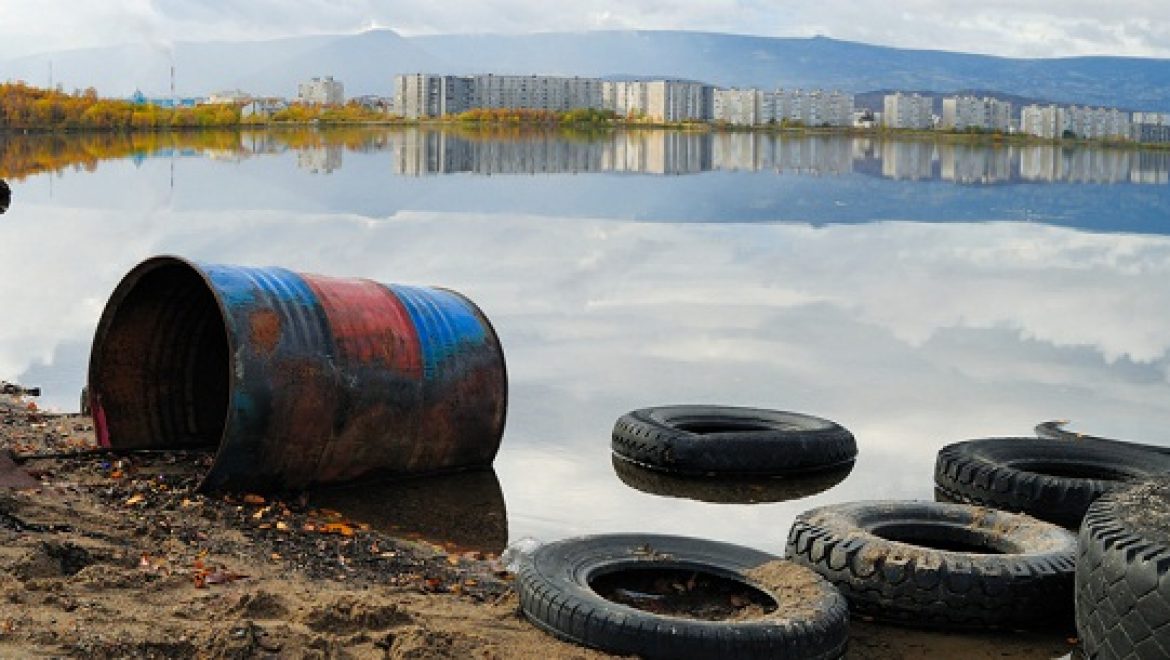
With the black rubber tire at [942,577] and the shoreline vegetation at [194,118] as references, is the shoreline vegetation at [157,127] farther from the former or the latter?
the black rubber tire at [942,577]

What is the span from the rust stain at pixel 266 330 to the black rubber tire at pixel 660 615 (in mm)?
2265

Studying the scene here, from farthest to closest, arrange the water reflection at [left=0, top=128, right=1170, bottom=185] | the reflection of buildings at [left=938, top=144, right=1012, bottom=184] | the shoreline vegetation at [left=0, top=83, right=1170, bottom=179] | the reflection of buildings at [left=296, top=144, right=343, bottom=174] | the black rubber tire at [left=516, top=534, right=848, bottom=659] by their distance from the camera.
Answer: the shoreline vegetation at [left=0, top=83, right=1170, bottom=179] < the reflection of buildings at [left=938, top=144, right=1012, bottom=184] < the water reflection at [left=0, top=128, right=1170, bottom=185] < the reflection of buildings at [left=296, top=144, right=343, bottom=174] < the black rubber tire at [left=516, top=534, right=848, bottom=659]

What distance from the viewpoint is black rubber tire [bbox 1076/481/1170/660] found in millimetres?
5309

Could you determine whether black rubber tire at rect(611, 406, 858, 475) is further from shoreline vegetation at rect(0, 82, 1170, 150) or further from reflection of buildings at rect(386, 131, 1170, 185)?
shoreline vegetation at rect(0, 82, 1170, 150)

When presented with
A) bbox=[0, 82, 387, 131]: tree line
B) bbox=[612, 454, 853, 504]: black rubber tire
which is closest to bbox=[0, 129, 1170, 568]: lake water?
bbox=[612, 454, 853, 504]: black rubber tire

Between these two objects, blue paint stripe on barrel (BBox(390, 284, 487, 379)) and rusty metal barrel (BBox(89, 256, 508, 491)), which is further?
blue paint stripe on barrel (BBox(390, 284, 487, 379))

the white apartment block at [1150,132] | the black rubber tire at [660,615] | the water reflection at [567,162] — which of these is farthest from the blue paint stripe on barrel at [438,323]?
the white apartment block at [1150,132]

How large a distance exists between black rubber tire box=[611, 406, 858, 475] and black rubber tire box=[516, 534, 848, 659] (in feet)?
8.94

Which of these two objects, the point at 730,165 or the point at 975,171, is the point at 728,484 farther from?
the point at 975,171

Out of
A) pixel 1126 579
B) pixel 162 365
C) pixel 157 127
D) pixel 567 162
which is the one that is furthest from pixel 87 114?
pixel 1126 579

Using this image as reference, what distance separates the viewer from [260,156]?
58844 millimetres

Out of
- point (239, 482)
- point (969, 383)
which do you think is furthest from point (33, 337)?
point (969, 383)

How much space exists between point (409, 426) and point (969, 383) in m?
5.79

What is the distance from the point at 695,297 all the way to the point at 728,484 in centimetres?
773
